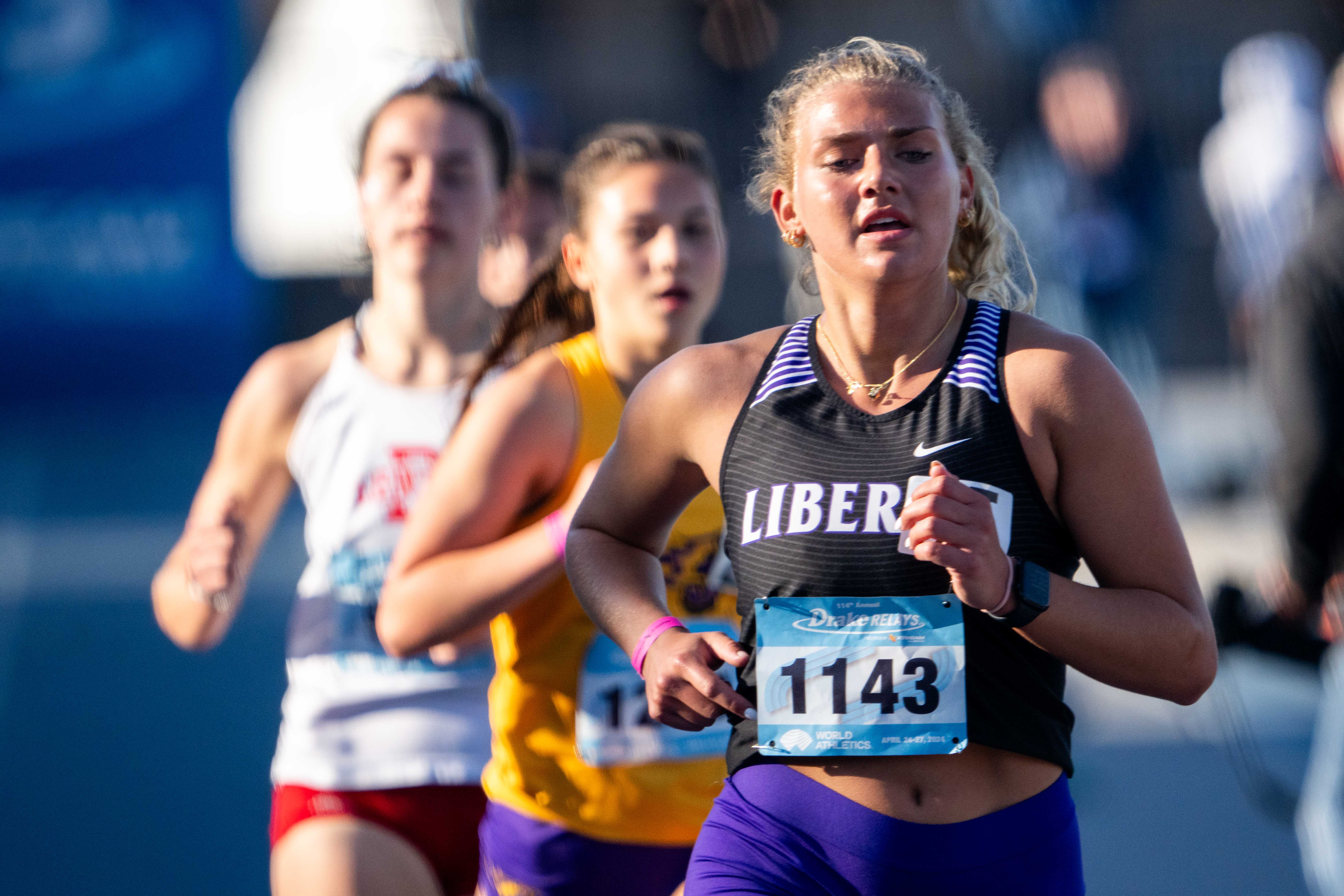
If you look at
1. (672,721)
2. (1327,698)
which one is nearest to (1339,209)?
(1327,698)

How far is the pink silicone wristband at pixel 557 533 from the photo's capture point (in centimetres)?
232

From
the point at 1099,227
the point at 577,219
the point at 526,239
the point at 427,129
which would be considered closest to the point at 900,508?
the point at 577,219

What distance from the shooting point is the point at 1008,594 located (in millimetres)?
1646

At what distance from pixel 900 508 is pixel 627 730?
874 mm

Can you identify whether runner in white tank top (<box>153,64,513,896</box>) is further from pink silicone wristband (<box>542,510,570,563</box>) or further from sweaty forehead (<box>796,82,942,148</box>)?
sweaty forehead (<box>796,82,942,148</box>)

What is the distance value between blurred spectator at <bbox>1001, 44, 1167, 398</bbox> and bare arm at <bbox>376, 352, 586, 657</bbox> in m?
4.15

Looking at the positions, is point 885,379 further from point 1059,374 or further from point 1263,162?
point 1263,162

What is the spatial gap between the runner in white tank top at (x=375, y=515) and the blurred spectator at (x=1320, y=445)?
170 centimetres

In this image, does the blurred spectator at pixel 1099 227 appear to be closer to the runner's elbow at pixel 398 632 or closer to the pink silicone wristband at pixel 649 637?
the runner's elbow at pixel 398 632

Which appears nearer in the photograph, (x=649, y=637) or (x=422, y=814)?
(x=649, y=637)

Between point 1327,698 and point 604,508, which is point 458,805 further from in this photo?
point 1327,698

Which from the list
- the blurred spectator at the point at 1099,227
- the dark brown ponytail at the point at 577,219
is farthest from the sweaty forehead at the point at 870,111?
the blurred spectator at the point at 1099,227

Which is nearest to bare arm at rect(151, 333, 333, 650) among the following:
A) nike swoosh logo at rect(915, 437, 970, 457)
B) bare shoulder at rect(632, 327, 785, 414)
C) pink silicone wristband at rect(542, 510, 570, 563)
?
pink silicone wristband at rect(542, 510, 570, 563)

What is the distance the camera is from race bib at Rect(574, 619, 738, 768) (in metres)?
2.44
